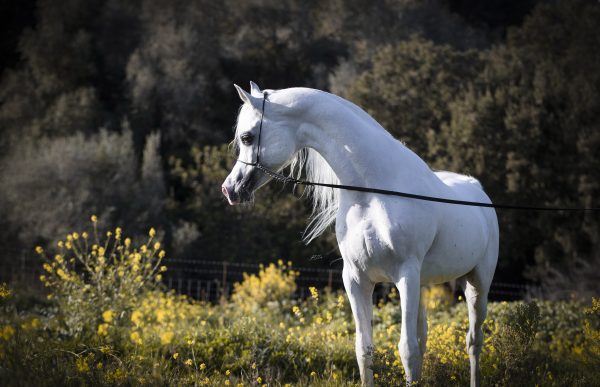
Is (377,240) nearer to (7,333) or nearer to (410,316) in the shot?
(410,316)

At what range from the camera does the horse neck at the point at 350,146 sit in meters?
4.78

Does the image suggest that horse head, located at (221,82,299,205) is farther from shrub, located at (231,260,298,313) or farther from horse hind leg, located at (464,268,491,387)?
shrub, located at (231,260,298,313)

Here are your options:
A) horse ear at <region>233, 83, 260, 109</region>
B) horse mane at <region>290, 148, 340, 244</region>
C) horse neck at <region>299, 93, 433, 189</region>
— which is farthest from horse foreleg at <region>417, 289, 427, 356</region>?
horse ear at <region>233, 83, 260, 109</region>

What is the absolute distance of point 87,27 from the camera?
30031 mm

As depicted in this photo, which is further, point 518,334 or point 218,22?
point 218,22

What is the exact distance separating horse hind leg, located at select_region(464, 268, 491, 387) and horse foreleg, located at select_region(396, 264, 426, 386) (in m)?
1.27

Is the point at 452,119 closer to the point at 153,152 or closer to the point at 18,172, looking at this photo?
the point at 153,152

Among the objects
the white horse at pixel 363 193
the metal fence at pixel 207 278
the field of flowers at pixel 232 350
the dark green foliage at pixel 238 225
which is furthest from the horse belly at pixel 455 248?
the dark green foliage at pixel 238 225

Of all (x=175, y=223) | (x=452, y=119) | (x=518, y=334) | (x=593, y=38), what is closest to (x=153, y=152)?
(x=175, y=223)

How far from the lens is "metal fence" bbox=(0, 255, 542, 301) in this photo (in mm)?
14352

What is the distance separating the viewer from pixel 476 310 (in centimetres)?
584

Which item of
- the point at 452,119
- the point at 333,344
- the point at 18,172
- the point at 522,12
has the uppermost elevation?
the point at 522,12

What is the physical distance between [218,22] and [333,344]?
26257mm

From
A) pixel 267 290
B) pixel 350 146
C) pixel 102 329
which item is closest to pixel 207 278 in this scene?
pixel 267 290
